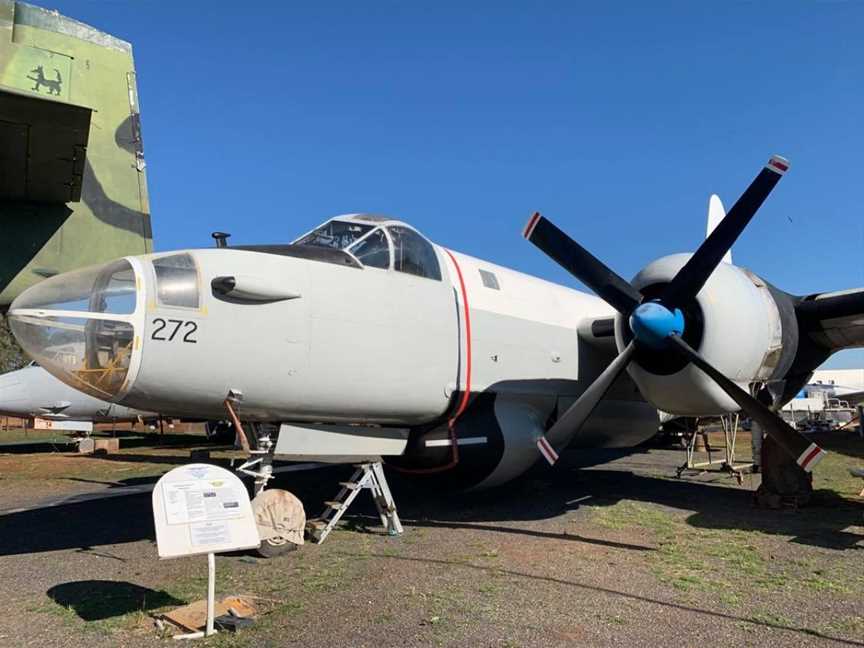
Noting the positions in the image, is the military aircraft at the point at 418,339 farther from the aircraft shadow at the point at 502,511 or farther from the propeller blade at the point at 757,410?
the aircraft shadow at the point at 502,511

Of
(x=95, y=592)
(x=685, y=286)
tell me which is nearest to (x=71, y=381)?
(x=95, y=592)

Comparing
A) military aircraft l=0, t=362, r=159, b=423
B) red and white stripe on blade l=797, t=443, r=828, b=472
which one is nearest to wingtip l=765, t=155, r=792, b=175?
red and white stripe on blade l=797, t=443, r=828, b=472

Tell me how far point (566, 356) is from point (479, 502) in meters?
2.80

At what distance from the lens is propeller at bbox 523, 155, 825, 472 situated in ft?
24.8

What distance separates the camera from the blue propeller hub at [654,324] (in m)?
7.73

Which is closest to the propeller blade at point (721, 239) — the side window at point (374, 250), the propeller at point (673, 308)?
the propeller at point (673, 308)

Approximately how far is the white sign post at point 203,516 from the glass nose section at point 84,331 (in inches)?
58.5

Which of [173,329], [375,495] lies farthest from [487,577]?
[173,329]

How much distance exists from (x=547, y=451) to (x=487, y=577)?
262 centimetres

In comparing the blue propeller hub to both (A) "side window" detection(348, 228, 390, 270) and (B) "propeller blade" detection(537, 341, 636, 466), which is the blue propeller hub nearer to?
(B) "propeller blade" detection(537, 341, 636, 466)

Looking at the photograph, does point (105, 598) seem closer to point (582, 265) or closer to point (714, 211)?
point (582, 265)

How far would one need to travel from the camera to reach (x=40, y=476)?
15.2 meters

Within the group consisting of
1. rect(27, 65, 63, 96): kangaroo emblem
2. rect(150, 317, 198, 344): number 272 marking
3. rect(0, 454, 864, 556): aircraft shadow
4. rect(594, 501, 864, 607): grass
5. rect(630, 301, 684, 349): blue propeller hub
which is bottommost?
rect(0, 454, 864, 556): aircraft shadow

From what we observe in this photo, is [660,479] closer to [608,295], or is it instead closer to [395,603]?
[608,295]
